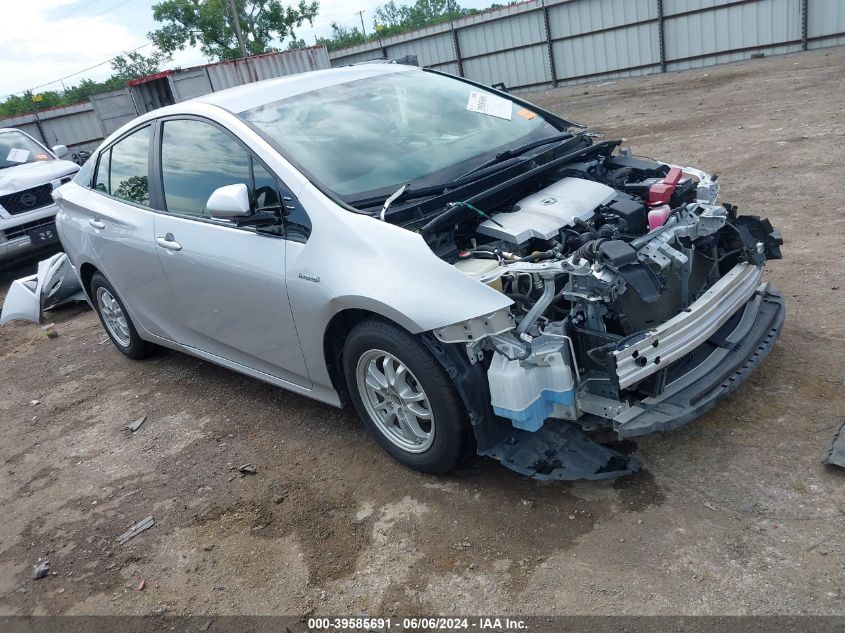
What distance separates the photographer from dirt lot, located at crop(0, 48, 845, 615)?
2.65m

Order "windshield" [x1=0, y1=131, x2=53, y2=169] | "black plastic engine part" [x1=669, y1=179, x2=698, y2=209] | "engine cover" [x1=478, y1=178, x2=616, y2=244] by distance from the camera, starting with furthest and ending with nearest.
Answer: "windshield" [x1=0, y1=131, x2=53, y2=169], "black plastic engine part" [x1=669, y1=179, x2=698, y2=209], "engine cover" [x1=478, y1=178, x2=616, y2=244]

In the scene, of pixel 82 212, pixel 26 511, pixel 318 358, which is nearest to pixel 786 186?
pixel 318 358

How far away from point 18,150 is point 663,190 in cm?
1013

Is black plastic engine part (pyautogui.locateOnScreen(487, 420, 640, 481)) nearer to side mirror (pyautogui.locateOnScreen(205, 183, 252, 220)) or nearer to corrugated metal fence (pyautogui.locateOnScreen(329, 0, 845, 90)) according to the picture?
side mirror (pyautogui.locateOnScreen(205, 183, 252, 220))

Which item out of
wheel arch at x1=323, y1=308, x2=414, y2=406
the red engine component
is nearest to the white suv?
wheel arch at x1=323, y1=308, x2=414, y2=406

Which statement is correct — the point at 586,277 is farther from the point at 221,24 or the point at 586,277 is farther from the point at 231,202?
the point at 221,24

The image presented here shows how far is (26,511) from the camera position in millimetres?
4027

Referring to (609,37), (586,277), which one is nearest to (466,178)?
(586,277)

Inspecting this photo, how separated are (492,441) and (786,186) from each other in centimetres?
496

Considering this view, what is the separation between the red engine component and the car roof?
190 cm

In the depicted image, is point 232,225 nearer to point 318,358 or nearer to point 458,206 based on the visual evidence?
point 318,358

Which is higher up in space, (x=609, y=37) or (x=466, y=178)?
(x=466, y=178)

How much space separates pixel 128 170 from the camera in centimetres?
482

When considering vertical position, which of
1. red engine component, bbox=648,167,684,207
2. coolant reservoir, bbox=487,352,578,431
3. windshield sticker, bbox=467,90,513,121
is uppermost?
windshield sticker, bbox=467,90,513,121
